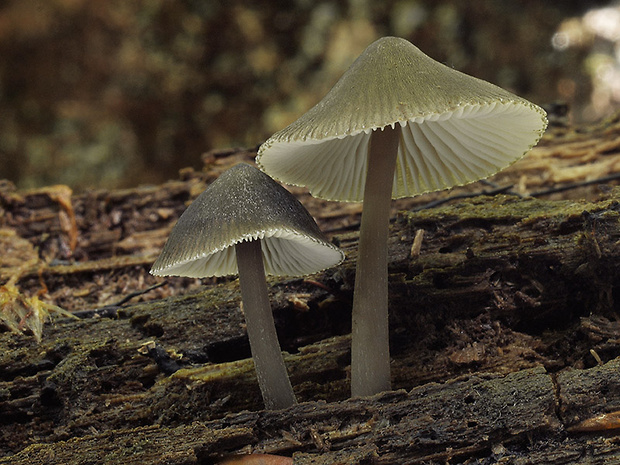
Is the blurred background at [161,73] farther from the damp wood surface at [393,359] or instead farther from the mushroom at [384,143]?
the mushroom at [384,143]

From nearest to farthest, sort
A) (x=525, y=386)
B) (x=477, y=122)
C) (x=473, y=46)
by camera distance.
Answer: (x=525, y=386), (x=477, y=122), (x=473, y=46)

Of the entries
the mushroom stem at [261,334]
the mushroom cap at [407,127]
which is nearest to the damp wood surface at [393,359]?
the mushroom stem at [261,334]

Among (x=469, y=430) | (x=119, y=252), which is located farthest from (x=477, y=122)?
(x=119, y=252)

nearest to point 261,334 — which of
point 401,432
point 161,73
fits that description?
point 401,432

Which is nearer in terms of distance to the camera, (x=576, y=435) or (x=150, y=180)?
(x=576, y=435)

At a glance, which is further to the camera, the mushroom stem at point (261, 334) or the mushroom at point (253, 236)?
the mushroom stem at point (261, 334)

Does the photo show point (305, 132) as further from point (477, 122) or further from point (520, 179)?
point (520, 179)

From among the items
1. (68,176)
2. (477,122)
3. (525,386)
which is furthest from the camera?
(68,176)

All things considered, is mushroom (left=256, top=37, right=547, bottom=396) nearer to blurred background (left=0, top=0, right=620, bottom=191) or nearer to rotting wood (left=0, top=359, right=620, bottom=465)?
rotting wood (left=0, top=359, right=620, bottom=465)
